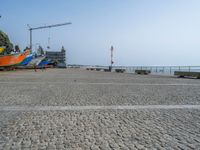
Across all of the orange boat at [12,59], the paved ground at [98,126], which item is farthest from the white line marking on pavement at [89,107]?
the orange boat at [12,59]

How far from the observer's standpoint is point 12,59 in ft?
131

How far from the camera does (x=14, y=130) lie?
4133 millimetres

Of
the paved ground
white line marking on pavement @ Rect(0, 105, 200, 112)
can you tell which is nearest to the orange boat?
the paved ground

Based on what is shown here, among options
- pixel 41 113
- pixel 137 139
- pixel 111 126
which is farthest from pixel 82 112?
pixel 137 139

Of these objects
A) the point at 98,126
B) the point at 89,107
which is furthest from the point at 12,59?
the point at 98,126

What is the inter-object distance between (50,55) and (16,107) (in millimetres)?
125163

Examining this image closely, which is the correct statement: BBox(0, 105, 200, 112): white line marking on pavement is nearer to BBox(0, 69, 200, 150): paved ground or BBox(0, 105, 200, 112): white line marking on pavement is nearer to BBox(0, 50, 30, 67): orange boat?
BBox(0, 69, 200, 150): paved ground

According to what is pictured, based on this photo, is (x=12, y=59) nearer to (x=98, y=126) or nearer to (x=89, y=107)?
(x=89, y=107)

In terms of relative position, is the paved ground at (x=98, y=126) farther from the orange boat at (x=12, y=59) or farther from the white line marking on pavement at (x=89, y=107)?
the orange boat at (x=12, y=59)

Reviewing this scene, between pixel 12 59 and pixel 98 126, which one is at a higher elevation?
pixel 12 59

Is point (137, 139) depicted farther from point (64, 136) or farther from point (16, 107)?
point (16, 107)

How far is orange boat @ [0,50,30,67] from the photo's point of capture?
122 feet

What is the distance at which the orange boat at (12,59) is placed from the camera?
37156mm

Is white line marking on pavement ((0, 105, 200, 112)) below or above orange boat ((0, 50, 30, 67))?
below
